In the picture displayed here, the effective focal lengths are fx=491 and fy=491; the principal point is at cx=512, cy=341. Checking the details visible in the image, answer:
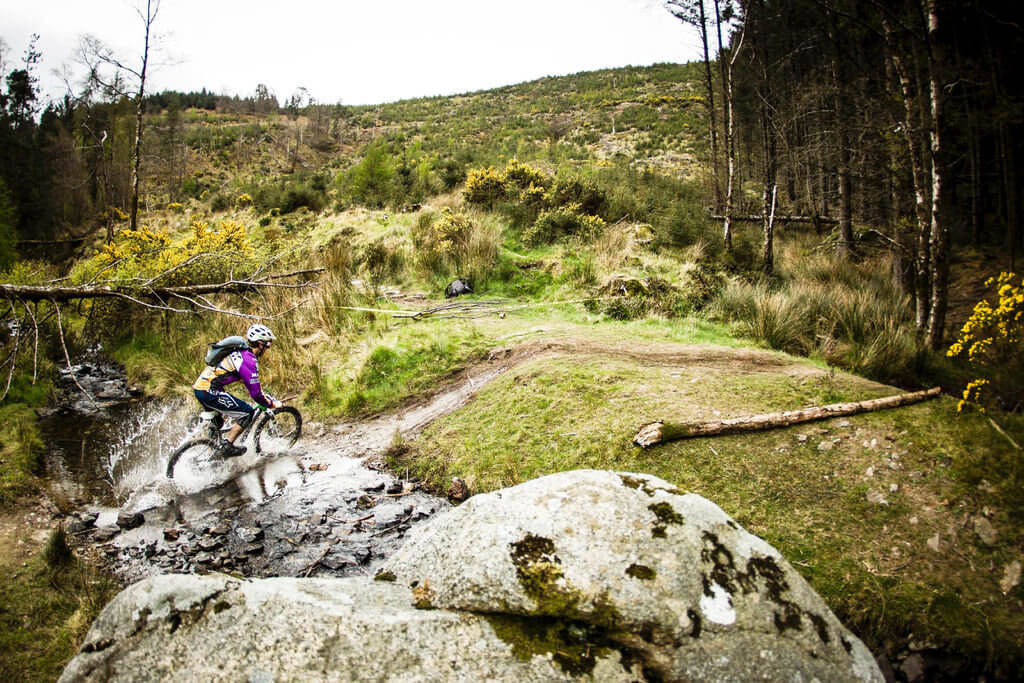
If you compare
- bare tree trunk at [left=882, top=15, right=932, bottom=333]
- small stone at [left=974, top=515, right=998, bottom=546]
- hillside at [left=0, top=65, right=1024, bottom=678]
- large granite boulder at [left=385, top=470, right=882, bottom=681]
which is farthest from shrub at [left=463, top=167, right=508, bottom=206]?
large granite boulder at [left=385, top=470, right=882, bottom=681]

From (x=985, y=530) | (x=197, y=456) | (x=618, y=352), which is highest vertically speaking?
(x=618, y=352)

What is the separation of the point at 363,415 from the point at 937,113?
350 inches

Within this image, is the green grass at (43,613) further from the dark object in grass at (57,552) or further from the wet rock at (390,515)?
the wet rock at (390,515)

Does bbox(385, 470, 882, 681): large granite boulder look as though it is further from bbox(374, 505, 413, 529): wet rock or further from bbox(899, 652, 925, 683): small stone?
bbox(374, 505, 413, 529): wet rock

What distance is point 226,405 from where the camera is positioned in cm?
634

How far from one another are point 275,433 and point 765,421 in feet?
20.1

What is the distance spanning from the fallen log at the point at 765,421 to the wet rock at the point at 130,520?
205 inches

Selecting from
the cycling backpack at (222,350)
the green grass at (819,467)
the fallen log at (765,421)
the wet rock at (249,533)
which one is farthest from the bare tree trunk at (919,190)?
the cycling backpack at (222,350)

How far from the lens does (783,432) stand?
14.3 ft

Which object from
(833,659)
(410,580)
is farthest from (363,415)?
(833,659)

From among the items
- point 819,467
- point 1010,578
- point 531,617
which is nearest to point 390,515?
point 531,617

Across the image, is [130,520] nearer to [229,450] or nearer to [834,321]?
[229,450]

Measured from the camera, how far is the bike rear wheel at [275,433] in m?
6.68

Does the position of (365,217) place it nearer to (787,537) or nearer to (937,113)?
(937,113)
